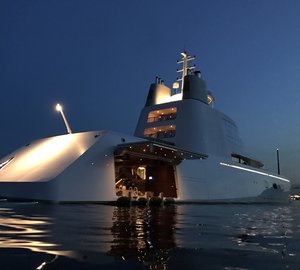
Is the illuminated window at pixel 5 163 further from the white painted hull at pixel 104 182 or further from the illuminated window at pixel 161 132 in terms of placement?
the illuminated window at pixel 161 132

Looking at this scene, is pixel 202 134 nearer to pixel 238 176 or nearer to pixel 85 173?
pixel 238 176

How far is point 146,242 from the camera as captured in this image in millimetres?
6227

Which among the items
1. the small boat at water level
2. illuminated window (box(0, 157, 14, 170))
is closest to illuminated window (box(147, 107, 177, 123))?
the small boat at water level

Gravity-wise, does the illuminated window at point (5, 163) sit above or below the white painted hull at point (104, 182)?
above

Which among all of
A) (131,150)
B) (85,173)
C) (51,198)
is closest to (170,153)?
(131,150)

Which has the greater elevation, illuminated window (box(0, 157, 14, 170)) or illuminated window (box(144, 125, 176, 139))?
illuminated window (box(144, 125, 176, 139))

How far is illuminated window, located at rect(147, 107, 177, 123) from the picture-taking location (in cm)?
3922

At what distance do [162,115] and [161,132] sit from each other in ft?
7.84

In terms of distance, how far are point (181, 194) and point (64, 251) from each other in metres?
26.3

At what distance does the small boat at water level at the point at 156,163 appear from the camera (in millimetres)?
23234

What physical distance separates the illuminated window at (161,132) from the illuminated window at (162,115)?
1.09 metres

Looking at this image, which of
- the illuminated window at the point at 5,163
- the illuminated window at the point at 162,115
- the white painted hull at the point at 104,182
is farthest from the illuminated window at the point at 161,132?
the illuminated window at the point at 5,163

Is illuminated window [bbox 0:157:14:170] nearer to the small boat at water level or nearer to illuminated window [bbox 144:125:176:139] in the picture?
the small boat at water level

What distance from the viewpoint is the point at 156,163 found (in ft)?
109
